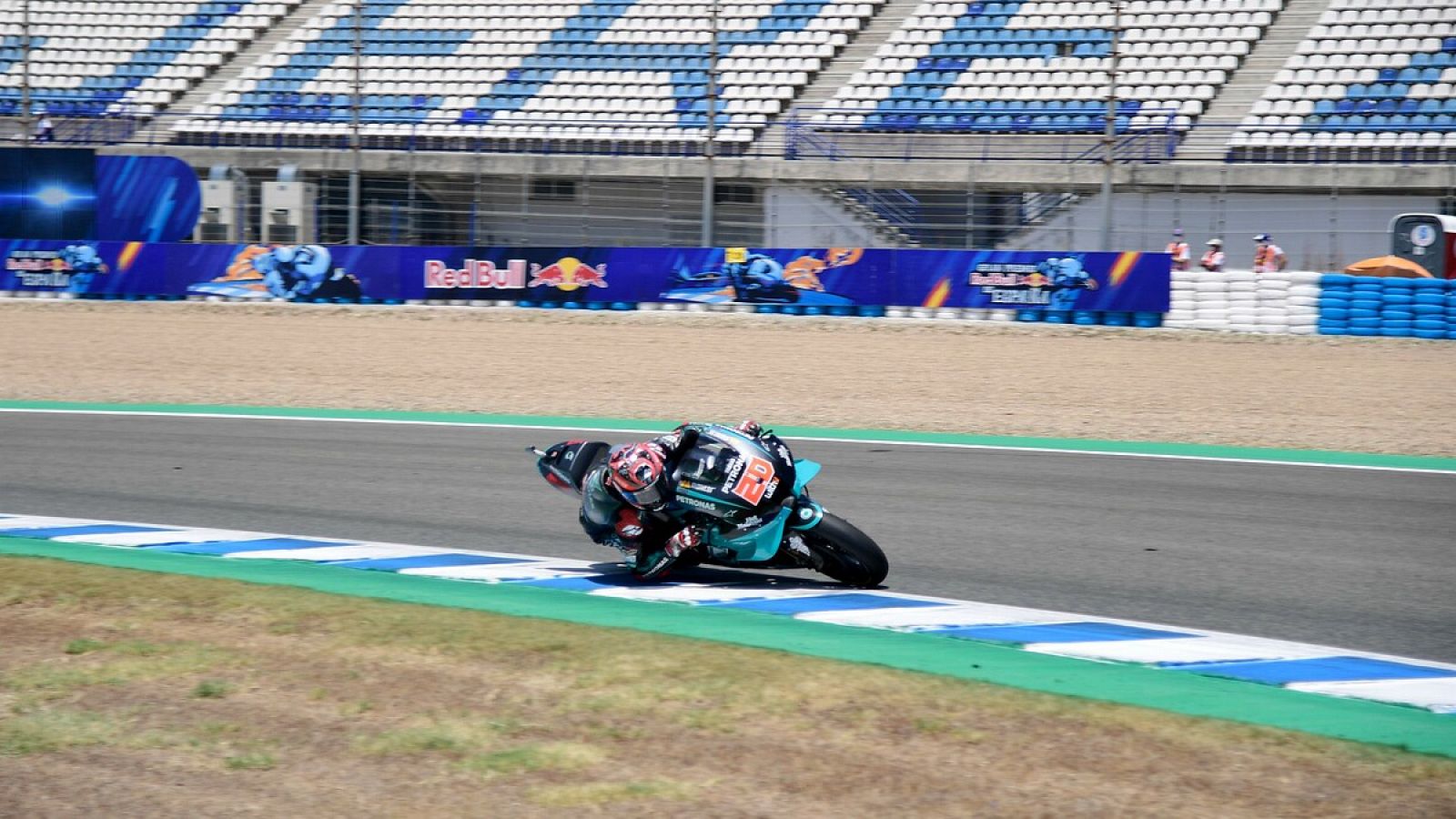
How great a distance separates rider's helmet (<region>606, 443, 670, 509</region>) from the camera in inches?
294

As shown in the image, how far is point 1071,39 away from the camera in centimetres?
3328

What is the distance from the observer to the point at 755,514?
24.5 feet

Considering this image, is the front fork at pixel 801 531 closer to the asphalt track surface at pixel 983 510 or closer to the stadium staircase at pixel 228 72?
the asphalt track surface at pixel 983 510

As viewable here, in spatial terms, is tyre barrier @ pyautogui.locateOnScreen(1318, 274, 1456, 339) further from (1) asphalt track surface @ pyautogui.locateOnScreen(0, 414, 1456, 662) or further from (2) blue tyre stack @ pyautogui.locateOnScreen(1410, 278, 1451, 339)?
(1) asphalt track surface @ pyautogui.locateOnScreen(0, 414, 1456, 662)

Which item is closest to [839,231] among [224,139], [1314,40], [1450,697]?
[1314,40]

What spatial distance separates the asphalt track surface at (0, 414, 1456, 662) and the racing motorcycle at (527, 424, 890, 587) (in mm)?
434

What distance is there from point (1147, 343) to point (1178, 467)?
34.9ft

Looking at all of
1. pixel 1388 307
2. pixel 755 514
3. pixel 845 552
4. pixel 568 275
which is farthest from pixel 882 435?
pixel 568 275

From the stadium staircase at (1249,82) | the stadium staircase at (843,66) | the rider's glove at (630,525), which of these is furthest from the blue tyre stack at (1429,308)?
the rider's glove at (630,525)

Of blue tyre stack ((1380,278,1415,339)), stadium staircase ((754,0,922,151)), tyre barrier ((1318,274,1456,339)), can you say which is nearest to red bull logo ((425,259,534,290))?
stadium staircase ((754,0,922,151))

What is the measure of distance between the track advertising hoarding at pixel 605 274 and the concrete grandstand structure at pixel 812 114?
328 cm

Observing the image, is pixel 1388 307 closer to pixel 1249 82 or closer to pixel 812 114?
pixel 1249 82

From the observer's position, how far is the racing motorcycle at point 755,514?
7.39 meters

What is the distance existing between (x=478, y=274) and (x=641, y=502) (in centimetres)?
2046
